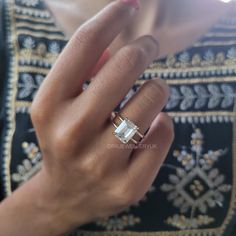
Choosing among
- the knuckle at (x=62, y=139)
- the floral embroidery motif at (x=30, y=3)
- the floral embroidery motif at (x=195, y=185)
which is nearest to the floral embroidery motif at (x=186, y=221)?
the floral embroidery motif at (x=195, y=185)

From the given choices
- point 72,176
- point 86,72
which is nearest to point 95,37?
point 86,72

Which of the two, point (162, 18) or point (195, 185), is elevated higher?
point (162, 18)

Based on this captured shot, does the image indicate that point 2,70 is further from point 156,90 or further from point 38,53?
point 156,90

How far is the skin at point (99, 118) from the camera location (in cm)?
40

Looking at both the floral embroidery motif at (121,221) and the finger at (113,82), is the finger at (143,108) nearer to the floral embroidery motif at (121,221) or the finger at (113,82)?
the finger at (113,82)

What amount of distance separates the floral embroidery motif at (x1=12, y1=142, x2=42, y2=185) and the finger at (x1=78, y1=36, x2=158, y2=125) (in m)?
0.18

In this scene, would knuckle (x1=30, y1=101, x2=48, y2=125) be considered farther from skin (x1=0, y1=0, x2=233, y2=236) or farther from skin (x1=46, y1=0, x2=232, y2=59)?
skin (x1=46, y1=0, x2=232, y2=59)

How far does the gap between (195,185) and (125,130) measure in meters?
0.21

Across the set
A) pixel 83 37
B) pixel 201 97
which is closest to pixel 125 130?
pixel 83 37

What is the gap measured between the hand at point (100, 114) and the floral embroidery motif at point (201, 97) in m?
0.12

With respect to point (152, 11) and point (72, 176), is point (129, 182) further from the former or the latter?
point (152, 11)

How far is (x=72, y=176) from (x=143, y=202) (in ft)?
0.53

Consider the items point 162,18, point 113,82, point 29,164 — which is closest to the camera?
point 113,82

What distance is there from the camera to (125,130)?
1.32 ft
